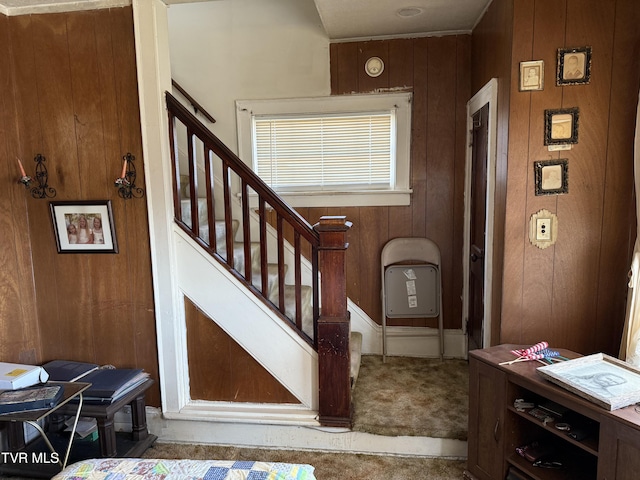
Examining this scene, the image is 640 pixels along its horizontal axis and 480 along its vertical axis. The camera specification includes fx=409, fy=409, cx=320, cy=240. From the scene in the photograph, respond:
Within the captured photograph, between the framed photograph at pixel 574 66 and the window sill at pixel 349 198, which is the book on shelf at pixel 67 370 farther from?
the framed photograph at pixel 574 66

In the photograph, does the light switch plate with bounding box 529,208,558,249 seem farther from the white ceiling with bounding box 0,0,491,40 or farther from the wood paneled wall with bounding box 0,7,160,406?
the wood paneled wall with bounding box 0,7,160,406

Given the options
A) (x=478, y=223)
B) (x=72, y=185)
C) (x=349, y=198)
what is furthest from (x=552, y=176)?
(x=72, y=185)

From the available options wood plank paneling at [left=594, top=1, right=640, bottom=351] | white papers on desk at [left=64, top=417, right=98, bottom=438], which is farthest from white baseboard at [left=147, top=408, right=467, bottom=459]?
wood plank paneling at [left=594, top=1, right=640, bottom=351]

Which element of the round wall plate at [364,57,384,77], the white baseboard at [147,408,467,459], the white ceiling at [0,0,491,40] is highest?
the white ceiling at [0,0,491,40]

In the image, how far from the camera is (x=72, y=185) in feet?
7.87

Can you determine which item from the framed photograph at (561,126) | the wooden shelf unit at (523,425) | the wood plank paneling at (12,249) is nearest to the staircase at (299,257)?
the wooden shelf unit at (523,425)

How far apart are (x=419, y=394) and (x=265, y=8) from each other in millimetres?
2998

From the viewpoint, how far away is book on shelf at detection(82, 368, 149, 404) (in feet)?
6.89

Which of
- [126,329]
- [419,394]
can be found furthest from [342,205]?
[126,329]

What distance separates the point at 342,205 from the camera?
10.6 ft

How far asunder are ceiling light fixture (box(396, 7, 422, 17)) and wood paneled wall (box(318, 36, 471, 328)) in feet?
1.30

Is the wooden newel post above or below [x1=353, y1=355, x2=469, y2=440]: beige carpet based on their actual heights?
above

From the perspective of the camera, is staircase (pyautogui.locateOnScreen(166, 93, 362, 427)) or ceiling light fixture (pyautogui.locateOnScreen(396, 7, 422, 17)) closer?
staircase (pyautogui.locateOnScreen(166, 93, 362, 427))

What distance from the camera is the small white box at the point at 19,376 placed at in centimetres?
194
